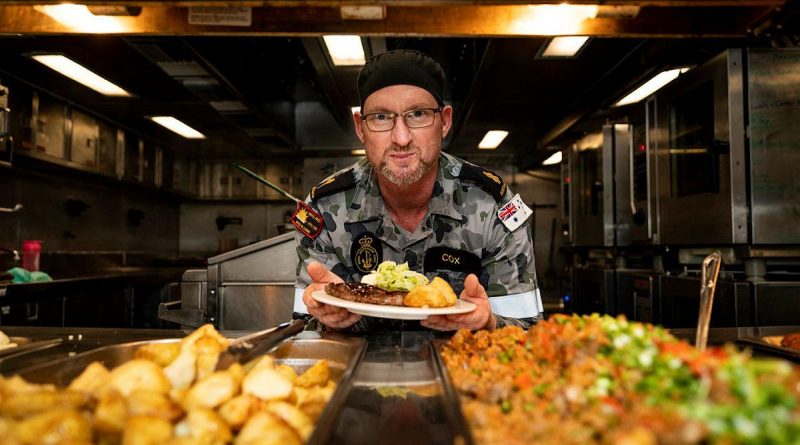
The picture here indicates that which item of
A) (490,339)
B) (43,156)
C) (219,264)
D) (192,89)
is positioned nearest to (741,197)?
(490,339)

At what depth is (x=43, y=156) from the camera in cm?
532

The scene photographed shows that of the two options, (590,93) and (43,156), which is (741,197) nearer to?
(590,93)

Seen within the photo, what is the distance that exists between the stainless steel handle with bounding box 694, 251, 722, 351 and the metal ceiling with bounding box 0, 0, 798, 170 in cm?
60

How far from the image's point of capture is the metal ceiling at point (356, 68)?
4.29 ft

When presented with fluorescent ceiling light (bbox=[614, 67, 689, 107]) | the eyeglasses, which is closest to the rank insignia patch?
the eyeglasses

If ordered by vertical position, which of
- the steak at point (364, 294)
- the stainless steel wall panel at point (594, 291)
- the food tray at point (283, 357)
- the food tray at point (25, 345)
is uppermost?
the steak at point (364, 294)

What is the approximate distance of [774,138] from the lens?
116 inches

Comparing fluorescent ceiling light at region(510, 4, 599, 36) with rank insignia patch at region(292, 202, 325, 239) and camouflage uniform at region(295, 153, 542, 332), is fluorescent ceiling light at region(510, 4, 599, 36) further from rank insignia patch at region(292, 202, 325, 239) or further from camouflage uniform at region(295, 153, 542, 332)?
rank insignia patch at region(292, 202, 325, 239)

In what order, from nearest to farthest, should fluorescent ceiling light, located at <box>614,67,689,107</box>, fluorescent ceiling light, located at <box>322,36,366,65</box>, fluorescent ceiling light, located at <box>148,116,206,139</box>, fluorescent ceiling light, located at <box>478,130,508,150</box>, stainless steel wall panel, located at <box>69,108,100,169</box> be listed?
1. fluorescent ceiling light, located at <box>322,36,366,65</box>
2. fluorescent ceiling light, located at <box>614,67,689,107</box>
3. stainless steel wall panel, located at <box>69,108,100,169</box>
4. fluorescent ceiling light, located at <box>148,116,206,139</box>
5. fluorescent ceiling light, located at <box>478,130,508,150</box>

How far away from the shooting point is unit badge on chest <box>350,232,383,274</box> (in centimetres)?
258

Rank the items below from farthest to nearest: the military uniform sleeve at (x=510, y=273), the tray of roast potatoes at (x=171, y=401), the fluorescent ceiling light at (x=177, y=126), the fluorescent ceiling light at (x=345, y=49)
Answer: the fluorescent ceiling light at (x=177, y=126), the fluorescent ceiling light at (x=345, y=49), the military uniform sleeve at (x=510, y=273), the tray of roast potatoes at (x=171, y=401)

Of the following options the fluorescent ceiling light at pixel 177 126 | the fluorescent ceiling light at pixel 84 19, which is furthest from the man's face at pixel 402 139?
the fluorescent ceiling light at pixel 177 126

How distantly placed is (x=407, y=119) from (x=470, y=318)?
41.7 inches

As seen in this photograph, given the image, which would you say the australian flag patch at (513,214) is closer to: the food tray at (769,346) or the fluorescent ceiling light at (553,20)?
the food tray at (769,346)
